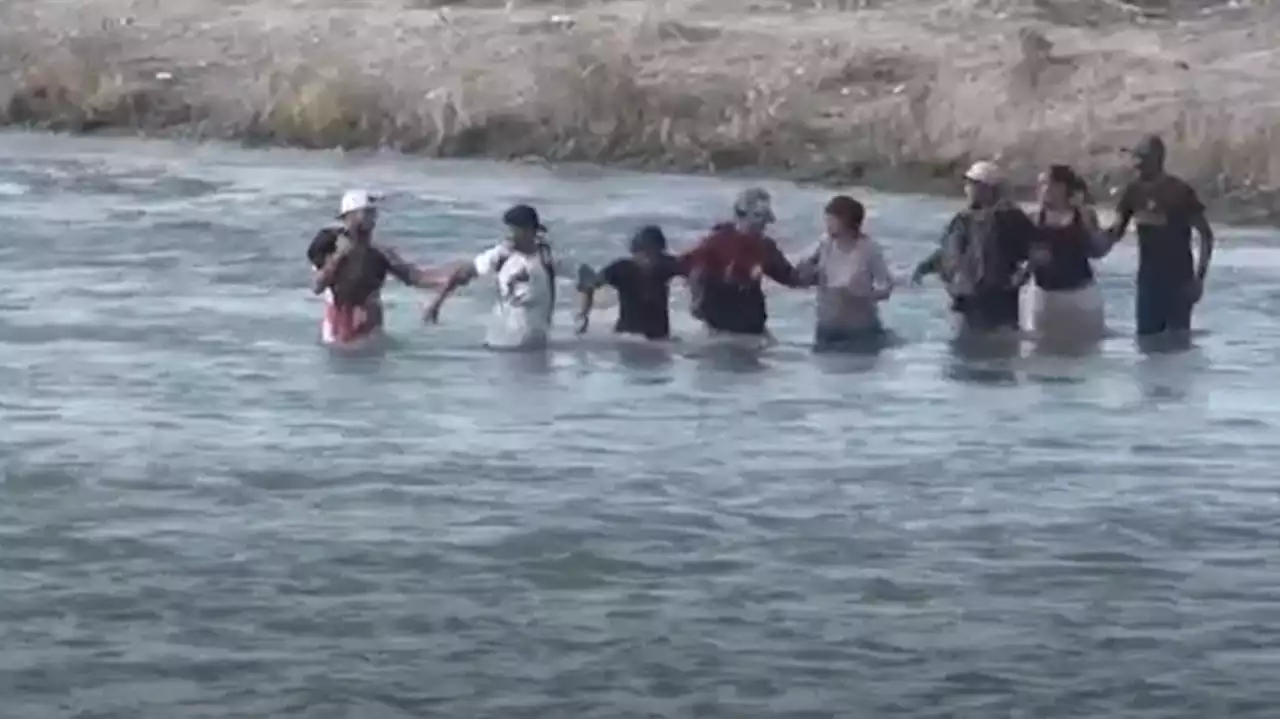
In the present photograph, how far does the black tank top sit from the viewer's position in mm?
18250

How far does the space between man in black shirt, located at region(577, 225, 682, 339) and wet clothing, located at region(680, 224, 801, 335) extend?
15cm

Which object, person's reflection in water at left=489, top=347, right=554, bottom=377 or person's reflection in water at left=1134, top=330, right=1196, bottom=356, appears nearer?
person's reflection in water at left=489, top=347, right=554, bottom=377

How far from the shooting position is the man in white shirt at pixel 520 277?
58.9ft

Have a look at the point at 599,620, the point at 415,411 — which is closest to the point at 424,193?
the point at 415,411

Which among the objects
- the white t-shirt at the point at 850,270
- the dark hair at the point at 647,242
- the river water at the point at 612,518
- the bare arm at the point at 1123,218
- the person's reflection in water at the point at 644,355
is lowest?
the river water at the point at 612,518

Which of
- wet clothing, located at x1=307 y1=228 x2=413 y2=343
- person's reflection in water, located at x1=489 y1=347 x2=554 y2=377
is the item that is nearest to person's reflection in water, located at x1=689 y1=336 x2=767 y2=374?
person's reflection in water, located at x1=489 y1=347 x2=554 y2=377

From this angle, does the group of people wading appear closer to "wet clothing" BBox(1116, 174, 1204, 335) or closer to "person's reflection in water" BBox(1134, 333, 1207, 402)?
"wet clothing" BBox(1116, 174, 1204, 335)

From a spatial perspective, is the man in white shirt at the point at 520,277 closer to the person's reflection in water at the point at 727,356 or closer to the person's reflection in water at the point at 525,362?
the person's reflection in water at the point at 525,362

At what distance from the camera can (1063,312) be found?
62.0ft

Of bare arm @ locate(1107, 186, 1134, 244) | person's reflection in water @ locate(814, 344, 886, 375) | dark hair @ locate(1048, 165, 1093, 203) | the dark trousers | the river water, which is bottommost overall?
the river water

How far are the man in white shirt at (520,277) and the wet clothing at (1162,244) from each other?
3362 mm

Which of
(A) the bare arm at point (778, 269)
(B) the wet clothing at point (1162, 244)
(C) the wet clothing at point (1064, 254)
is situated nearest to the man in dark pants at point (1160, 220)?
(B) the wet clothing at point (1162, 244)

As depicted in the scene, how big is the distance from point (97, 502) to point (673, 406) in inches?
155

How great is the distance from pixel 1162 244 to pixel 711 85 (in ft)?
58.0
